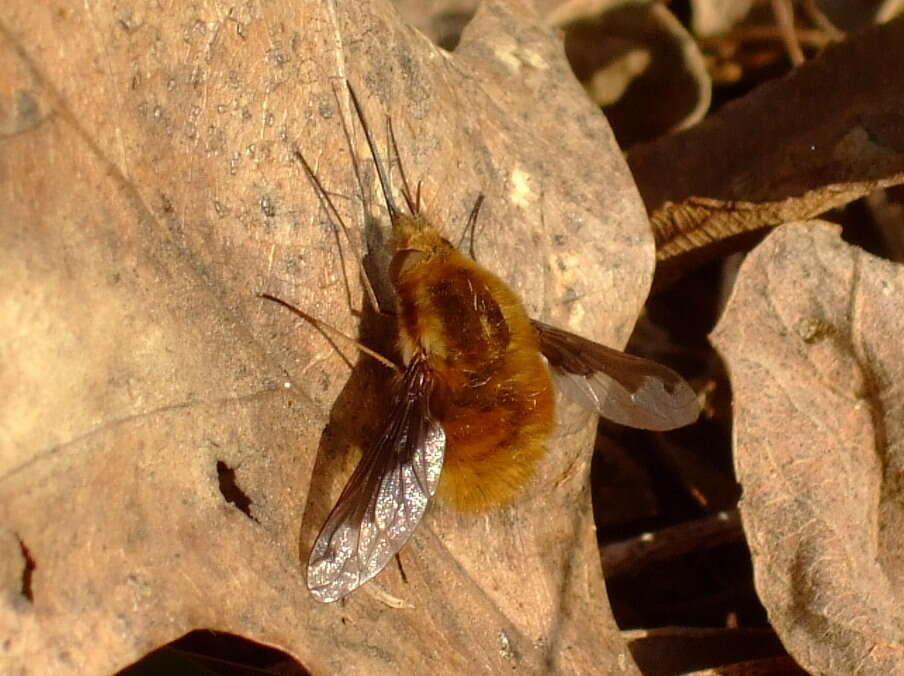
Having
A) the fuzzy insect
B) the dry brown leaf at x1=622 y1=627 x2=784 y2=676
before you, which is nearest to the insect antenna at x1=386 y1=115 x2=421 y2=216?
the fuzzy insect

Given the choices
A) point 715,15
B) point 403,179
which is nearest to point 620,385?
point 403,179

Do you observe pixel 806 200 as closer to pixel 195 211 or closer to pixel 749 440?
pixel 749 440

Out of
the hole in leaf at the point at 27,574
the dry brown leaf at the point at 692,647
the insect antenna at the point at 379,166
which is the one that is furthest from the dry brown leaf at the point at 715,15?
the hole in leaf at the point at 27,574

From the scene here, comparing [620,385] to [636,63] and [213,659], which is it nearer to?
[213,659]

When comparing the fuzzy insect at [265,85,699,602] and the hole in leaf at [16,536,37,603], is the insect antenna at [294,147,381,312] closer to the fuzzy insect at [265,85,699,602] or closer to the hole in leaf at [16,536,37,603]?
the fuzzy insect at [265,85,699,602]

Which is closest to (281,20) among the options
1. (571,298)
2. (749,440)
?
(571,298)

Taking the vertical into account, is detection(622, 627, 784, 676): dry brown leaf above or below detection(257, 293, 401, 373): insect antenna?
below
